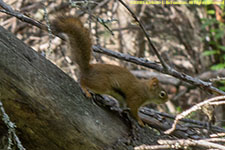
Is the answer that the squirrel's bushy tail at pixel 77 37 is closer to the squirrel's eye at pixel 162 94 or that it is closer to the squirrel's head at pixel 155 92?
the squirrel's head at pixel 155 92

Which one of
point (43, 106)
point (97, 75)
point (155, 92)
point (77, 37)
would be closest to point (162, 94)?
point (155, 92)

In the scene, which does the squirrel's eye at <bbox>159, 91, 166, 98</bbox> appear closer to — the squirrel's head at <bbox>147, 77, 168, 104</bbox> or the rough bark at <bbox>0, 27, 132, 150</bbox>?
the squirrel's head at <bbox>147, 77, 168, 104</bbox>

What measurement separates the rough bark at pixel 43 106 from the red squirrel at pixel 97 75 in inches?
18.9

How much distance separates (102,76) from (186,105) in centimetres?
344

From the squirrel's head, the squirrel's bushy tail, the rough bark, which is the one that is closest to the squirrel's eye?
the squirrel's head

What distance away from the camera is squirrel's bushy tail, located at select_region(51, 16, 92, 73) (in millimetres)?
2350

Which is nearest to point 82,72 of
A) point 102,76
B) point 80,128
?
point 102,76

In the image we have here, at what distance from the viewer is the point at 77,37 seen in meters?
2.49

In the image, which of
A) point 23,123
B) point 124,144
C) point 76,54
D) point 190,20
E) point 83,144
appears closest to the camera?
point 23,123

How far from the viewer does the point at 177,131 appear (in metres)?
2.45

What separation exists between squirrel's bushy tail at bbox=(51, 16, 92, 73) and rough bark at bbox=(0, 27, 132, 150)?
436 mm

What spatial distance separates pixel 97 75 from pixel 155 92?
3.38ft

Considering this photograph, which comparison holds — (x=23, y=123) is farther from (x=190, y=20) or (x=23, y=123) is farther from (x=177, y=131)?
(x=190, y=20)

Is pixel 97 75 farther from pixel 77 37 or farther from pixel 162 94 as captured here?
pixel 162 94
